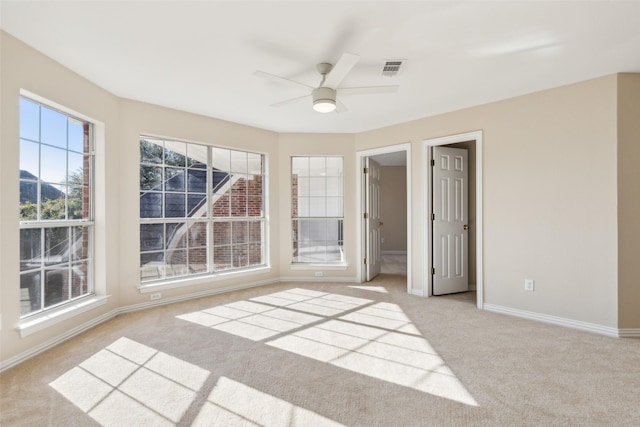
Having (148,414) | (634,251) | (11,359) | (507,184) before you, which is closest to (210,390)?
(148,414)

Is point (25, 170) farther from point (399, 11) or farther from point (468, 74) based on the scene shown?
point (468, 74)

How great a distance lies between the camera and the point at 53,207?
2994 mm

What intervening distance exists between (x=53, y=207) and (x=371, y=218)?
4162mm

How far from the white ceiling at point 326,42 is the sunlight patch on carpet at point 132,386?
2491mm

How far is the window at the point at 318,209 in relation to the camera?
18.0ft

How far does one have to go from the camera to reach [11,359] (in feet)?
8.05

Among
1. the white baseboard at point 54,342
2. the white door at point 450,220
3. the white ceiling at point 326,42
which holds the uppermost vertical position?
the white ceiling at point 326,42

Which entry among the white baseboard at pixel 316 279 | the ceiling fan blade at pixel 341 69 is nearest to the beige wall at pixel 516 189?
the white baseboard at pixel 316 279

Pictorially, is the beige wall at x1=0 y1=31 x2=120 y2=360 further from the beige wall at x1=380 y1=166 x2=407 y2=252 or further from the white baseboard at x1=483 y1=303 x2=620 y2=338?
the beige wall at x1=380 y1=166 x2=407 y2=252

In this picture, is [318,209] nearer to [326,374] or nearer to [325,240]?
[325,240]

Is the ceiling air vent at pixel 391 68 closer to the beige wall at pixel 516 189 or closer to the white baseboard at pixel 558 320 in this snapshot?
the beige wall at pixel 516 189

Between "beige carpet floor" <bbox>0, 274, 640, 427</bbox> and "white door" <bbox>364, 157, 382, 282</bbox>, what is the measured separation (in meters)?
1.83

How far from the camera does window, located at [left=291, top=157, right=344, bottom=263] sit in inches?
215

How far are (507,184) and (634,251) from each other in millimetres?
1262
